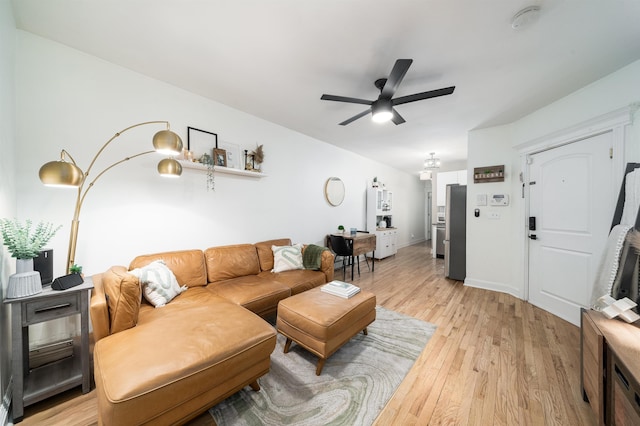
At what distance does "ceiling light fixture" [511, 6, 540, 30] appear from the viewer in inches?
55.2

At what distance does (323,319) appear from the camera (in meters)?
1.67

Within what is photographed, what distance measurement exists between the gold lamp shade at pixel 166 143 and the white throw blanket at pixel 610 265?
11.0ft

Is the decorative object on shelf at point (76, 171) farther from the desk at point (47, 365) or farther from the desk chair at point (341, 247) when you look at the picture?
the desk chair at point (341, 247)

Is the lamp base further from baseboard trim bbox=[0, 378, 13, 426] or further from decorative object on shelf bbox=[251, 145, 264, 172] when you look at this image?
decorative object on shelf bbox=[251, 145, 264, 172]

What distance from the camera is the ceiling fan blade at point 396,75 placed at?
155 centimetres

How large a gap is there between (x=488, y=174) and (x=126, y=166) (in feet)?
15.6

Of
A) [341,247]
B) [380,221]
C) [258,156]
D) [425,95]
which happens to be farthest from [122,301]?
[380,221]

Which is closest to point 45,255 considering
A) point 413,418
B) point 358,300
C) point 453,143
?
point 358,300

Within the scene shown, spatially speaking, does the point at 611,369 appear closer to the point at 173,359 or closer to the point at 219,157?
the point at 173,359

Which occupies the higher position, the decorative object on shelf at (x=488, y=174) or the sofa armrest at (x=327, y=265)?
the decorative object on shelf at (x=488, y=174)

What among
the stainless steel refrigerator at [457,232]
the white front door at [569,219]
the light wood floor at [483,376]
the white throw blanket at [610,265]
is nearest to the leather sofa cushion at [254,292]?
the light wood floor at [483,376]

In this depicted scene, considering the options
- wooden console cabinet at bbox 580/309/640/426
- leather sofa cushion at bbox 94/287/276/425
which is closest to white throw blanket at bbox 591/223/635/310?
wooden console cabinet at bbox 580/309/640/426

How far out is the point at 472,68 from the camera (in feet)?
6.68

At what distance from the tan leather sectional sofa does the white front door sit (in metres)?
3.40
